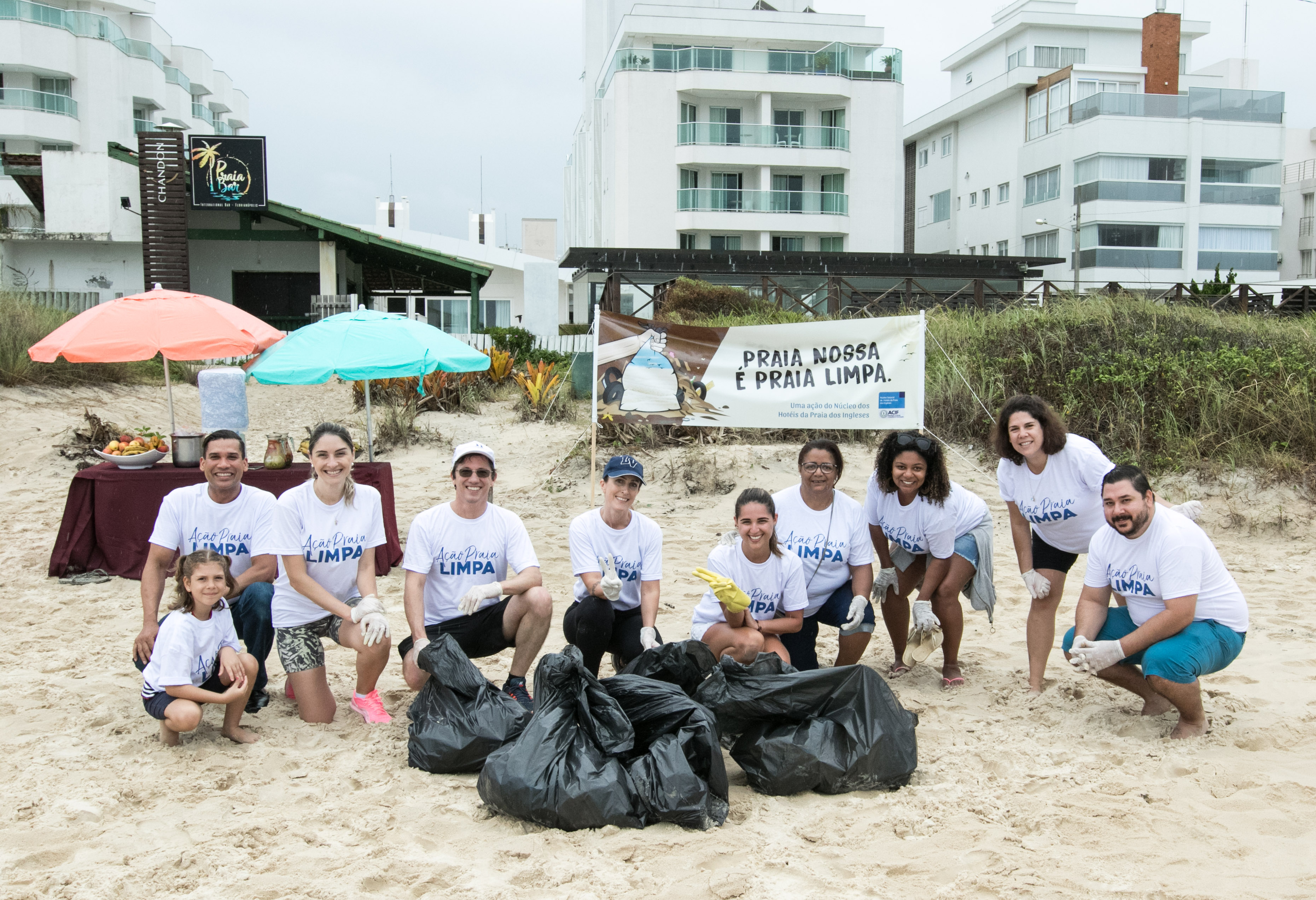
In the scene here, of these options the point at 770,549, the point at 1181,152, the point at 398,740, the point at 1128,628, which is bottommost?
the point at 398,740

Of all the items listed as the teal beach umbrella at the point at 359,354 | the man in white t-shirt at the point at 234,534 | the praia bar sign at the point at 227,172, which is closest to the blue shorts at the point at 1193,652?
the man in white t-shirt at the point at 234,534

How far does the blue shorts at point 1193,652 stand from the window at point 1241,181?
36.6 m

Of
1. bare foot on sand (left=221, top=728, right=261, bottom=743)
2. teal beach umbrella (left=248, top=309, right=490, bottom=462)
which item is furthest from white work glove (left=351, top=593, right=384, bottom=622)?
teal beach umbrella (left=248, top=309, right=490, bottom=462)

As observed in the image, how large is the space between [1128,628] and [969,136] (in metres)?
41.6

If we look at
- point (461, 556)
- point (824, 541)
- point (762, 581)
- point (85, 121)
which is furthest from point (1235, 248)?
point (85, 121)

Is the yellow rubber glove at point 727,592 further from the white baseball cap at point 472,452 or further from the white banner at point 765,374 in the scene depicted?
the white banner at point 765,374

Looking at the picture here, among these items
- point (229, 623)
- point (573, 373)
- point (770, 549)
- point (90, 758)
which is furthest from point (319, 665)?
point (573, 373)

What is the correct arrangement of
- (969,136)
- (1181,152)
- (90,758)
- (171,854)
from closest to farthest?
(171,854) < (90,758) < (1181,152) < (969,136)

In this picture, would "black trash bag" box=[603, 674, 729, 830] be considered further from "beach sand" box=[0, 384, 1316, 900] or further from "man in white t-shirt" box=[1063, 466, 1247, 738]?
"man in white t-shirt" box=[1063, 466, 1247, 738]

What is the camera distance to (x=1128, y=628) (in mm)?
4008

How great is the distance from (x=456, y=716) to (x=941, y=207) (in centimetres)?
4354

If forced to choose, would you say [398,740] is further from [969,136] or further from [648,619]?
[969,136]

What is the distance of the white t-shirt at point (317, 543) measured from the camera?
407 centimetres

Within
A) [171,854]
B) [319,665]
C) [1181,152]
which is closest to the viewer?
[171,854]
